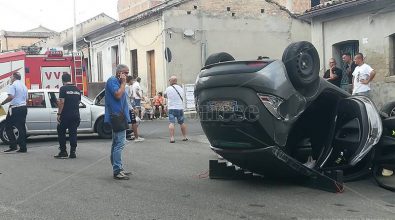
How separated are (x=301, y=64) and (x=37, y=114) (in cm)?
898

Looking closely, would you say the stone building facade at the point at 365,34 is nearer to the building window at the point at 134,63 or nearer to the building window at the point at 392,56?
the building window at the point at 392,56

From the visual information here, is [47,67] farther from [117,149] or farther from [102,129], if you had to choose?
[117,149]

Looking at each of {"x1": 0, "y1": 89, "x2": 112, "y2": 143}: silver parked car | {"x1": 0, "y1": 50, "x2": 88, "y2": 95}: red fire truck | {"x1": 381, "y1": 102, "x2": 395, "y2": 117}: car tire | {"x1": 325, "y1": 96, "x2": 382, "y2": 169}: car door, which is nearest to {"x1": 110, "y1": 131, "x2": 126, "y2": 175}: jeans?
{"x1": 325, "y1": 96, "x2": 382, "y2": 169}: car door

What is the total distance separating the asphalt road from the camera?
19.2 feet

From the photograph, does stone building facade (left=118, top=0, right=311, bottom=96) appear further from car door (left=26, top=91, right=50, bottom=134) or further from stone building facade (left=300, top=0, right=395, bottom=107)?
car door (left=26, top=91, right=50, bottom=134)

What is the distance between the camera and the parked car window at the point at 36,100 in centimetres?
1374

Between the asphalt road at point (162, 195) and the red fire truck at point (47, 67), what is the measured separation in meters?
8.06

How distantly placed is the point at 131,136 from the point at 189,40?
12.1 meters

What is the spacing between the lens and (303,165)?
6.79m

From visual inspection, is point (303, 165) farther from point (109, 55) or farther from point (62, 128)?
point (109, 55)

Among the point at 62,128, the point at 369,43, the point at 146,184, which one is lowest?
the point at 146,184

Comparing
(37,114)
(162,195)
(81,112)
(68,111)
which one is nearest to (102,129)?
(81,112)

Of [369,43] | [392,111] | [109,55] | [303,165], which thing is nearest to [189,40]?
[109,55]

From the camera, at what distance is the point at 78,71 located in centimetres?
1828
